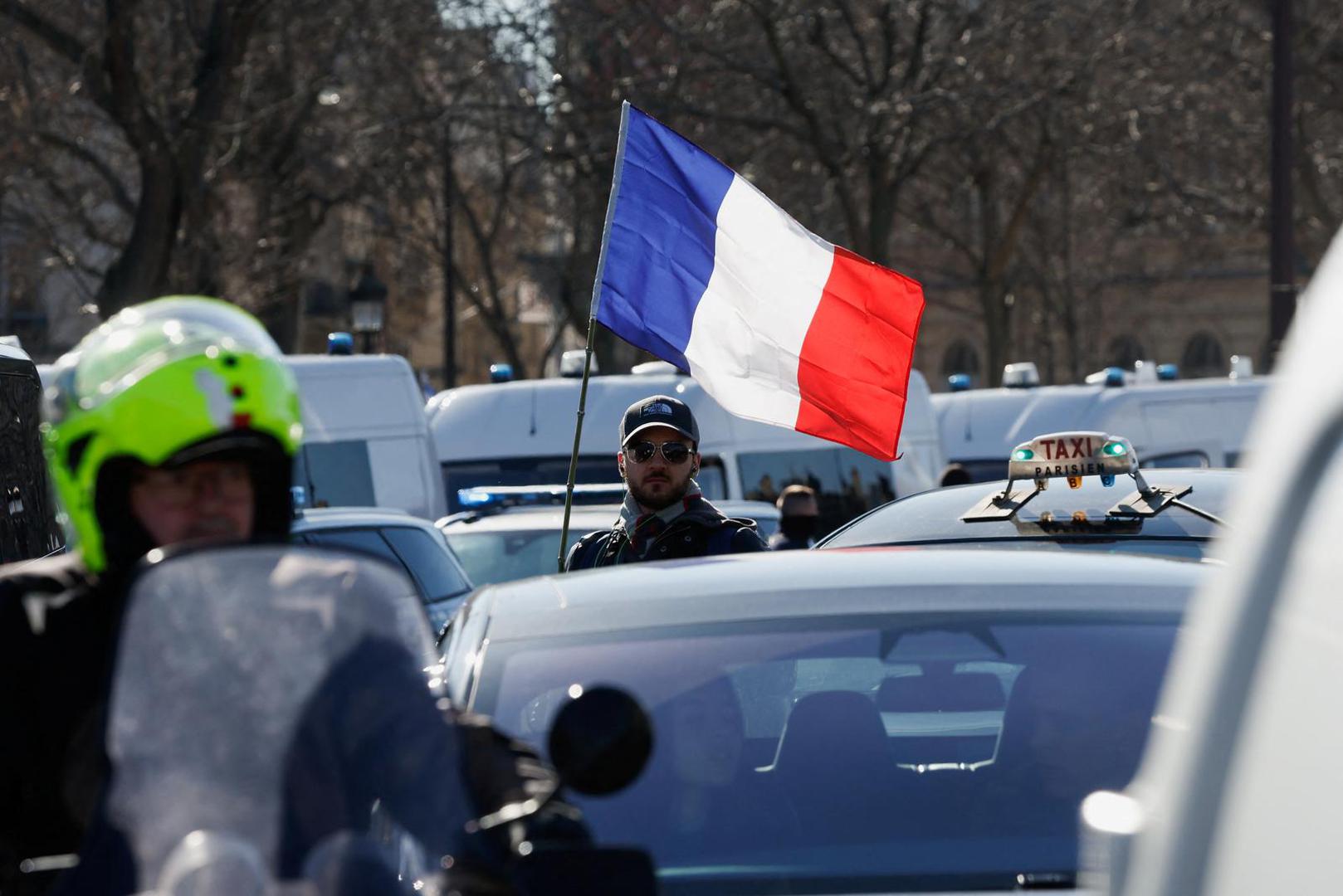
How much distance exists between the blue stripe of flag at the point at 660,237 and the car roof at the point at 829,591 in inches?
147

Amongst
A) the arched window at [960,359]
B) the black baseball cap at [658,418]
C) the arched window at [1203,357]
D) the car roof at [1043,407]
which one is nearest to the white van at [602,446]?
the car roof at [1043,407]

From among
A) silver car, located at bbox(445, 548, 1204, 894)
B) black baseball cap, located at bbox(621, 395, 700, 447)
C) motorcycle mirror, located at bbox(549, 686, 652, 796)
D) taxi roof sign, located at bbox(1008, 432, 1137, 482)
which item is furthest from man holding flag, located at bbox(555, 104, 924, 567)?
motorcycle mirror, located at bbox(549, 686, 652, 796)

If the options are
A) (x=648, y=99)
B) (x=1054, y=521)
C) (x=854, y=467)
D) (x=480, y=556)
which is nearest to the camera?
(x=1054, y=521)

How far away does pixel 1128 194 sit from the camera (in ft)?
112

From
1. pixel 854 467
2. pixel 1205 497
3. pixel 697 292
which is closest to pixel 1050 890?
pixel 1205 497

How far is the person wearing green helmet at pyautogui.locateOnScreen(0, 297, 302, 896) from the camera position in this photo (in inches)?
107

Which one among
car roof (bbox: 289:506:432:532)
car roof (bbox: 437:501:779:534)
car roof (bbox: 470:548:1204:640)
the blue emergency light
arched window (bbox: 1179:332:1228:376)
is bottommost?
arched window (bbox: 1179:332:1228:376)

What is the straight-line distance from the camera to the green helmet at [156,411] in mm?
2727

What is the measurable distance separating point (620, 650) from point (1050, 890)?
0.89 m

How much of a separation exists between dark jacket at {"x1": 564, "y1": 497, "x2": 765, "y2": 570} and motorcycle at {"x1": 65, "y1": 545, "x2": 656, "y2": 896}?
4.38 m

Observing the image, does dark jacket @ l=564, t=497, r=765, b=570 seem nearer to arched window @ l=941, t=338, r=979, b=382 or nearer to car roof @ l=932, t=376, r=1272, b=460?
car roof @ l=932, t=376, r=1272, b=460

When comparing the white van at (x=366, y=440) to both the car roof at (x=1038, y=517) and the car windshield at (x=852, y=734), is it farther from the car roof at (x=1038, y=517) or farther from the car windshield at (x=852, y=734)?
the car windshield at (x=852, y=734)

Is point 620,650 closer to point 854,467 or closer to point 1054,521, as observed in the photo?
point 1054,521

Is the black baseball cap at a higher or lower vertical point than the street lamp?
lower
